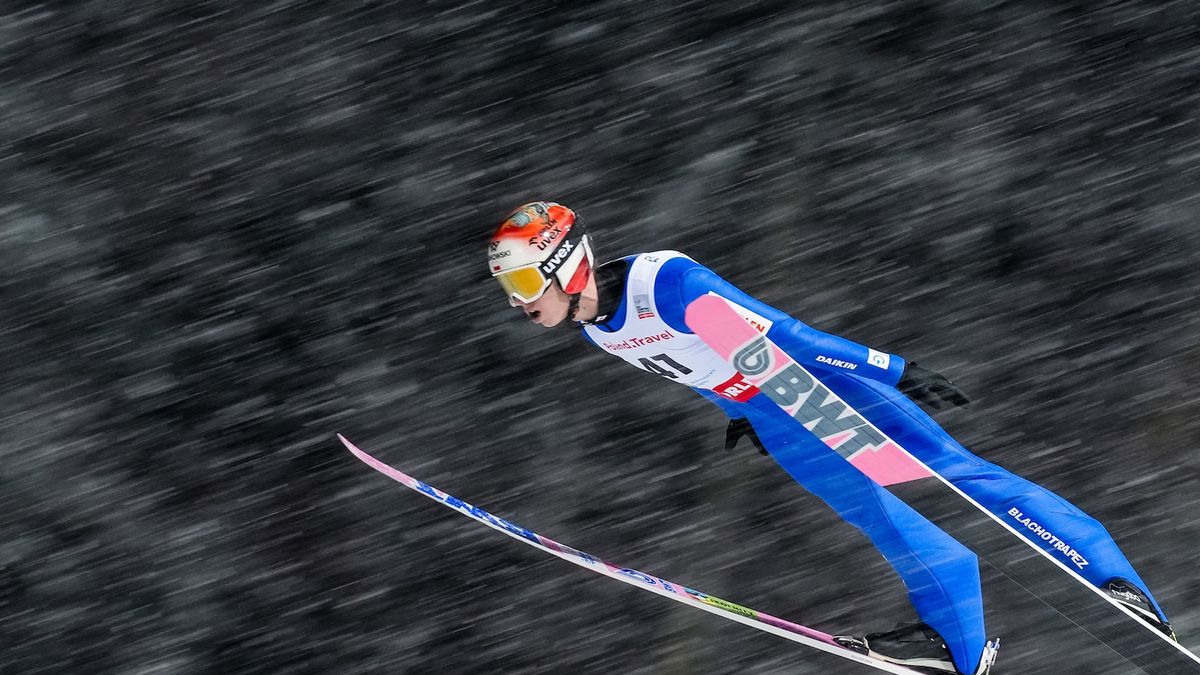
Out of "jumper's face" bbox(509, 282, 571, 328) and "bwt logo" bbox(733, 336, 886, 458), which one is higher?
"jumper's face" bbox(509, 282, 571, 328)

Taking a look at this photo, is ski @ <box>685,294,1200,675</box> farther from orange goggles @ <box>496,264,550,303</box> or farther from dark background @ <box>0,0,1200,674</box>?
dark background @ <box>0,0,1200,674</box>

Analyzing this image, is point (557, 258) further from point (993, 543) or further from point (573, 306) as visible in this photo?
point (993, 543)

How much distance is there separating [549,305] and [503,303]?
174cm

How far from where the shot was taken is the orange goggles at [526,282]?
2723 mm

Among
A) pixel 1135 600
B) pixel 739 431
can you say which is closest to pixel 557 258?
pixel 739 431

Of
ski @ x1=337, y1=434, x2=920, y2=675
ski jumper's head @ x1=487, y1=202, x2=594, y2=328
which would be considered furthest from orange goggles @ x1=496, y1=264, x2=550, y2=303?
ski @ x1=337, y1=434, x2=920, y2=675

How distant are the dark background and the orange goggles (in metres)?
1.78

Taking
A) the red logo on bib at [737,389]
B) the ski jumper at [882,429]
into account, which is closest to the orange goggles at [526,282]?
the ski jumper at [882,429]

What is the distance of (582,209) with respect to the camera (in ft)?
15.0

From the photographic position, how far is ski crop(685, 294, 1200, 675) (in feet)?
8.82

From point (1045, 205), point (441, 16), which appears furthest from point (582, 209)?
point (1045, 205)

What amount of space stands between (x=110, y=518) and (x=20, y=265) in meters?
1.04

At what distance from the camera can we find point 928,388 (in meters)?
2.79

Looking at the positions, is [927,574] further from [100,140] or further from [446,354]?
[100,140]
